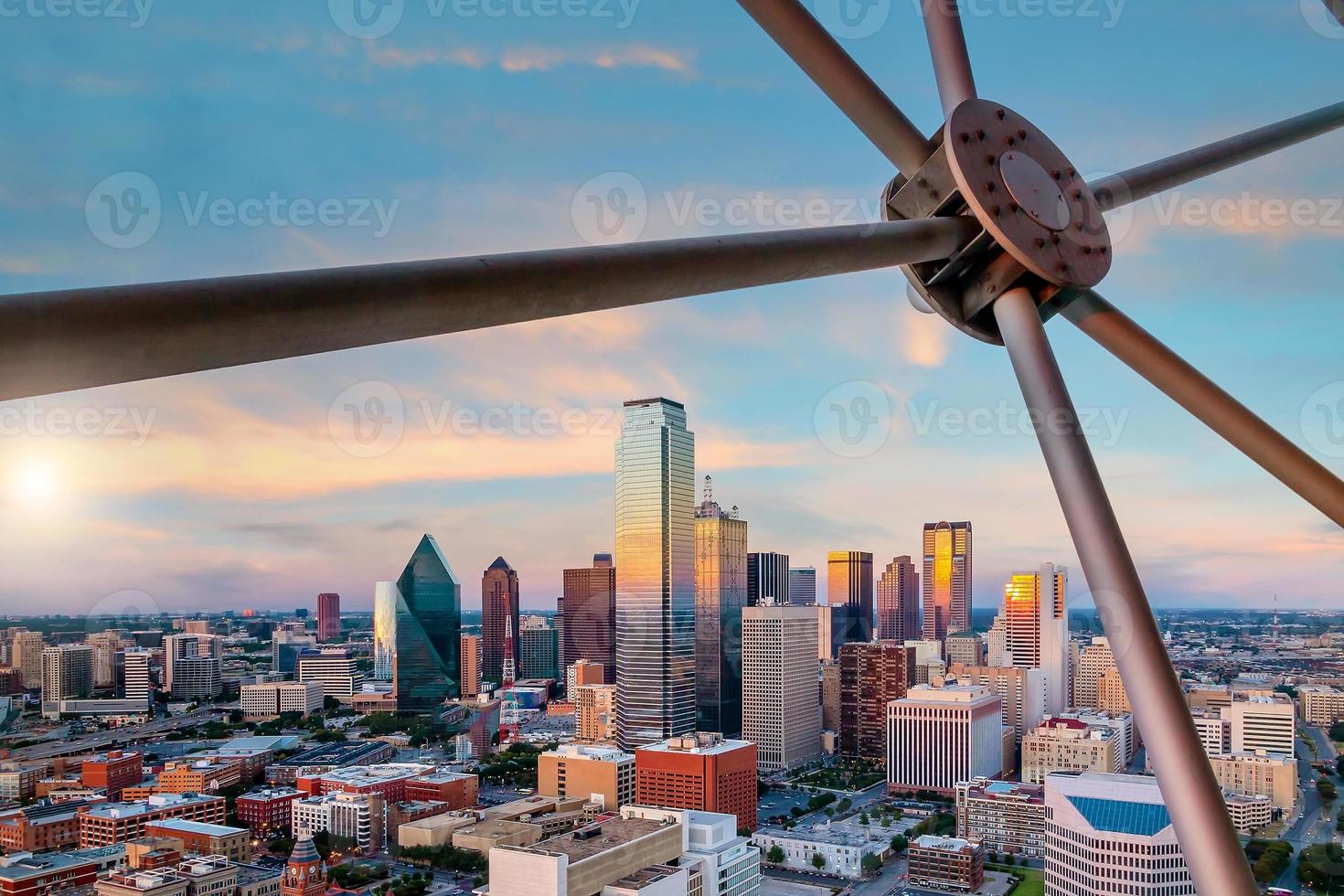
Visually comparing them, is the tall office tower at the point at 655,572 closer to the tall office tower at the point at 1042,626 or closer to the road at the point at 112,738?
the tall office tower at the point at 1042,626

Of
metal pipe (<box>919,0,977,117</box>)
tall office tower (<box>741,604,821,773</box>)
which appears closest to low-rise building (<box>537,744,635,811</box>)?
tall office tower (<box>741,604,821,773</box>)

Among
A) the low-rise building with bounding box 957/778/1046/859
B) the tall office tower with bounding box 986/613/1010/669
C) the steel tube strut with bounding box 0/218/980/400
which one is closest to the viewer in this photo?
the steel tube strut with bounding box 0/218/980/400

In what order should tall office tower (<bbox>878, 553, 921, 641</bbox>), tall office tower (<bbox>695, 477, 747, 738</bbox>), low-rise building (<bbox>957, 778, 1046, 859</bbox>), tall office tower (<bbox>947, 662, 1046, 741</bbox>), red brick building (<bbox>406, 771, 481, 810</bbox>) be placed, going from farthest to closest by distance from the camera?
tall office tower (<bbox>878, 553, 921, 641</bbox>) < tall office tower (<bbox>695, 477, 747, 738</bbox>) < tall office tower (<bbox>947, 662, 1046, 741</bbox>) < low-rise building (<bbox>957, 778, 1046, 859</bbox>) < red brick building (<bbox>406, 771, 481, 810</bbox>)

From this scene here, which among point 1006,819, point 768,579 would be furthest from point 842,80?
point 768,579

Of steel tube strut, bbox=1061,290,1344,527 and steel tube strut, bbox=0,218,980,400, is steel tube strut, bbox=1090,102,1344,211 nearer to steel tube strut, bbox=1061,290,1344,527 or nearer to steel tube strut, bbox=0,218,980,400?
steel tube strut, bbox=1061,290,1344,527

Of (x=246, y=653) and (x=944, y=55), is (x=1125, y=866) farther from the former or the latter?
(x=944, y=55)

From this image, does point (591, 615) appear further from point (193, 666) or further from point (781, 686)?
point (193, 666)
